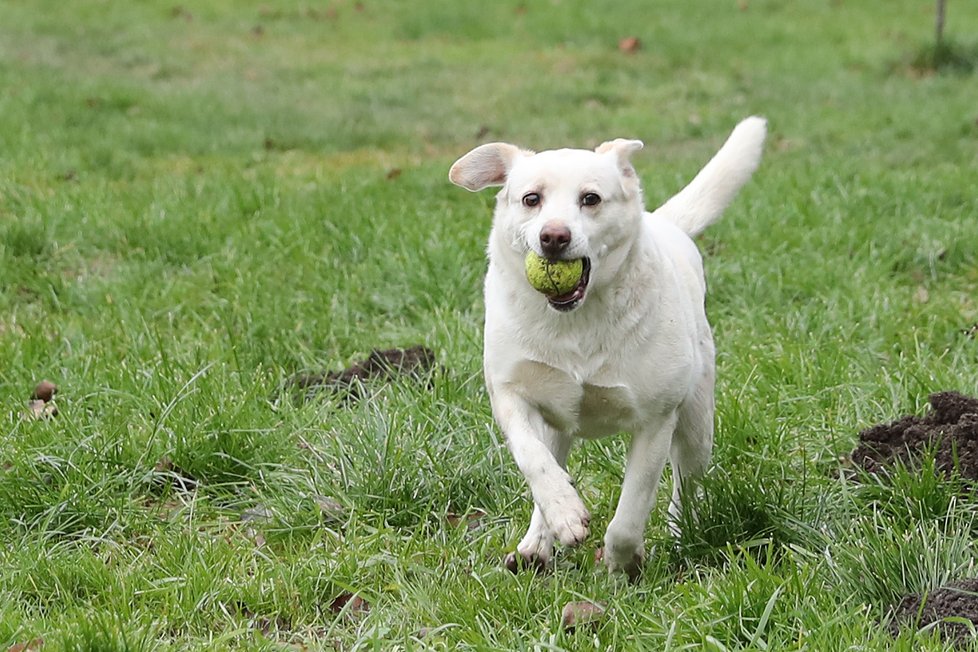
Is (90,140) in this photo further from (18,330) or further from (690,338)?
(690,338)

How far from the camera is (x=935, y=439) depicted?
12.1ft

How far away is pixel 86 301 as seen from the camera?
227 inches

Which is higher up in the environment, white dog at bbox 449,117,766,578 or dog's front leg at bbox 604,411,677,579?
white dog at bbox 449,117,766,578

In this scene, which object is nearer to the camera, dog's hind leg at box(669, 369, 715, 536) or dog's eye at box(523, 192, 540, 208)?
dog's eye at box(523, 192, 540, 208)

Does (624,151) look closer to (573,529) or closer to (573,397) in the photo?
(573,397)

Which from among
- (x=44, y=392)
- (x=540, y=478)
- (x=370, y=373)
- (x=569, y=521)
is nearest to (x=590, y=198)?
(x=540, y=478)

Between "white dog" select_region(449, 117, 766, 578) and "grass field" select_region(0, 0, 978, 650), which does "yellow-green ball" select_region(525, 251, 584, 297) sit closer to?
"white dog" select_region(449, 117, 766, 578)

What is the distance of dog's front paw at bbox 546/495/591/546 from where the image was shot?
121 inches

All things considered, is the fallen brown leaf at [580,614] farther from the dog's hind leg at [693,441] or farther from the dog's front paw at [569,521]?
the dog's hind leg at [693,441]

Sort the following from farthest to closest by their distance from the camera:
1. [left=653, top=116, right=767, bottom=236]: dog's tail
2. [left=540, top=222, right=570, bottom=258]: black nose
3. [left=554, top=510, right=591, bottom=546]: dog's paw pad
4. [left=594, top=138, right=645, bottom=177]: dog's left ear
Result: [left=653, top=116, right=767, bottom=236]: dog's tail
[left=594, top=138, right=645, bottom=177]: dog's left ear
[left=540, top=222, right=570, bottom=258]: black nose
[left=554, top=510, right=591, bottom=546]: dog's paw pad

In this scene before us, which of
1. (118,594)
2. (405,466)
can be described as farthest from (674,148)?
(118,594)

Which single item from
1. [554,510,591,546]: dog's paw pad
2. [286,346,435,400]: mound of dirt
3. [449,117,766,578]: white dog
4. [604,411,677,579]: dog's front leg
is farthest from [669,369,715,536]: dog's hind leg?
[286,346,435,400]: mound of dirt

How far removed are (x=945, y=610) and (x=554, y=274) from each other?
1229 millimetres

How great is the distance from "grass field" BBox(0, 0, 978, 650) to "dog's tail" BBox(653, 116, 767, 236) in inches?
24.4
